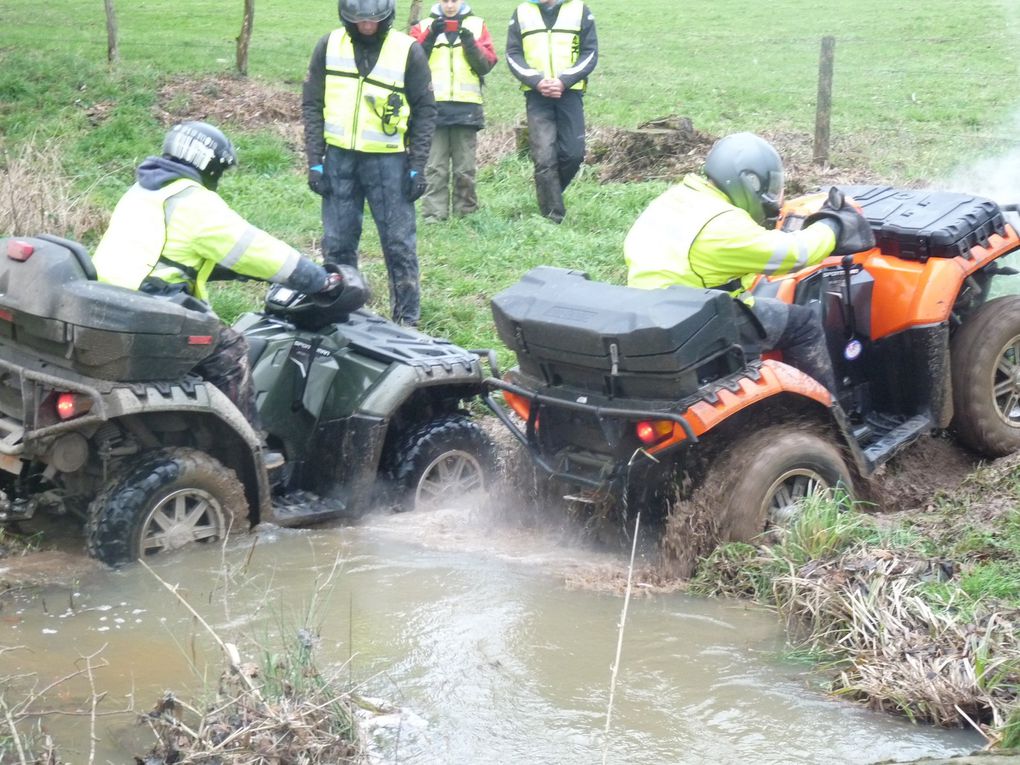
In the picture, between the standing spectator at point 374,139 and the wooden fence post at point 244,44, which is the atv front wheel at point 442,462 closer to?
the standing spectator at point 374,139

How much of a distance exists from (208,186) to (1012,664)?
12.9 feet

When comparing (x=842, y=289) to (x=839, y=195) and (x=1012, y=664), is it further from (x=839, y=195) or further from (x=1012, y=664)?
(x=1012, y=664)

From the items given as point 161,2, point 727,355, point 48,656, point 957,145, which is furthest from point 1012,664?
point 161,2

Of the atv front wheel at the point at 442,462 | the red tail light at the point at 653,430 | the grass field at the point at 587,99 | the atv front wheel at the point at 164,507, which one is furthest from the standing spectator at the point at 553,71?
the red tail light at the point at 653,430

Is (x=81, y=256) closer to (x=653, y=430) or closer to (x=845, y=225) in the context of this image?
(x=653, y=430)

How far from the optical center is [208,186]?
6.45m

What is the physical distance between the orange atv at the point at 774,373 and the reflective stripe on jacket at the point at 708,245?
26 centimetres

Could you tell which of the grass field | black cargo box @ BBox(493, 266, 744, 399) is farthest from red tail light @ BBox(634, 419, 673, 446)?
the grass field

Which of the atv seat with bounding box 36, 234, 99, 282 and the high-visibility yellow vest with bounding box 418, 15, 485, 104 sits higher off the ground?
the high-visibility yellow vest with bounding box 418, 15, 485, 104

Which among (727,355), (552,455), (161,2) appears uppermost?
(161,2)

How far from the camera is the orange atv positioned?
5.67 metres

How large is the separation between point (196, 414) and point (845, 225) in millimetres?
2907

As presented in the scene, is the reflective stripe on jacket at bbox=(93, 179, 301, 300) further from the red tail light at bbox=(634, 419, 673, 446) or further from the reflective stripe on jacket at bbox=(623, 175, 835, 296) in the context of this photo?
the red tail light at bbox=(634, 419, 673, 446)

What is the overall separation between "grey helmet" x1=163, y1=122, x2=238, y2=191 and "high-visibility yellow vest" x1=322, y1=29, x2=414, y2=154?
10.2ft
